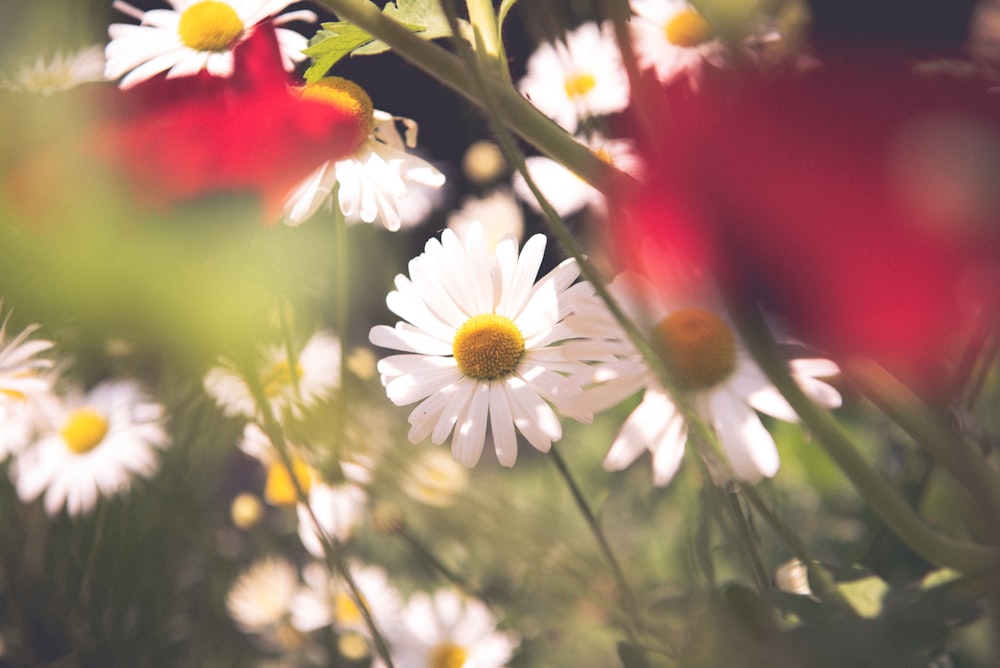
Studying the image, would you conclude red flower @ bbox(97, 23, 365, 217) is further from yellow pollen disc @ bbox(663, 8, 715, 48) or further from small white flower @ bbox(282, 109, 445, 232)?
yellow pollen disc @ bbox(663, 8, 715, 48)

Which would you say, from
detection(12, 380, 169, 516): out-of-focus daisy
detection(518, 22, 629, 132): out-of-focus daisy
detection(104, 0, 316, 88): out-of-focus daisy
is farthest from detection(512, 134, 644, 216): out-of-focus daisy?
detection(12, 380, 169, 516): out-of-focus daisy

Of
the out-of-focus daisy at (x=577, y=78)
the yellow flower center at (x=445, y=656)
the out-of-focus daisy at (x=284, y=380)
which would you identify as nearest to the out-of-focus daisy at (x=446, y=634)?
the yellow flower center at (x=445, y=656)

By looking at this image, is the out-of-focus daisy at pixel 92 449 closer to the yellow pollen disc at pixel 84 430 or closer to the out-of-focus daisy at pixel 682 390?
the yellow pollen disc at pixel 84 430

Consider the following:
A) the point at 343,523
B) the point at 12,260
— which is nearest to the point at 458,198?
the point at 343,523

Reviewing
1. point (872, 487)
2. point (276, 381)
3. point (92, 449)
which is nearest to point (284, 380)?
point (276, 381)

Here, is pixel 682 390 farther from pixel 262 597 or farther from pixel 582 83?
pixel 262 597
